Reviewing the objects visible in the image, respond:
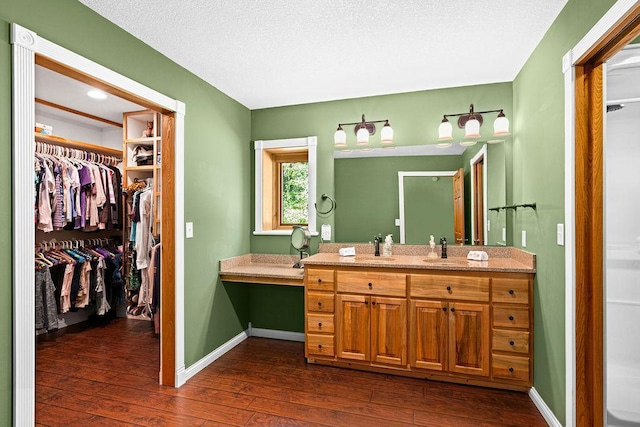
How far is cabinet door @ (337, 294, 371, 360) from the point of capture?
2.77 m

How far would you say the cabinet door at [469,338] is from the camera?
2502 mm

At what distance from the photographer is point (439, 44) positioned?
7.72 ft

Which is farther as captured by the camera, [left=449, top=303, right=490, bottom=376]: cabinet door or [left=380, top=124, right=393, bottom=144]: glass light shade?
[left=380, top=124, right=393, bottom=144]: glass light shade

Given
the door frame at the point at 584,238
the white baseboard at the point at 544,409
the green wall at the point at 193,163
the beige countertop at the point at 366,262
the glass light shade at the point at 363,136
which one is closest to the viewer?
the green wall at the point at 193,163

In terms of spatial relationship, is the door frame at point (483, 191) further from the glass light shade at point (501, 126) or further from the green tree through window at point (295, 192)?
the green tree through window at point (295, 192)

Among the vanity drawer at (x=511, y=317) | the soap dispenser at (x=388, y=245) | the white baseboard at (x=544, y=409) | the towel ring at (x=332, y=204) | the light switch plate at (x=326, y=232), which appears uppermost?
the towel ring at (x=332, y=204)

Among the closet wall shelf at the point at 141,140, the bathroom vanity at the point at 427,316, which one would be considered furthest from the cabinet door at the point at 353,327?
the closet wall shelf at the point at 141,140

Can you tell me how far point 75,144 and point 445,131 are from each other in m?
3.97

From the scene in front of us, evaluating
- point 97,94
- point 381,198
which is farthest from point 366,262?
point 97,94

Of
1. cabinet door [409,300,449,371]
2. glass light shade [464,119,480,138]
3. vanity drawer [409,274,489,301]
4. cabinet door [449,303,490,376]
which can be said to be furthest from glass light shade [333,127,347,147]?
cabinet door [449,303,490,376]

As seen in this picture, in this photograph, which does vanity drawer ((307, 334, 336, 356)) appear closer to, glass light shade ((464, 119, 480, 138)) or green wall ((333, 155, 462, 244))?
green wall ((333, 155, 462, 244))

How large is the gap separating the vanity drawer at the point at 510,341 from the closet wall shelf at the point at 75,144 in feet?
14.5

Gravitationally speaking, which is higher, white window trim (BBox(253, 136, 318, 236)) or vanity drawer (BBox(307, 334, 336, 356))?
white window trim (BBox(253, 136, 318, 236))

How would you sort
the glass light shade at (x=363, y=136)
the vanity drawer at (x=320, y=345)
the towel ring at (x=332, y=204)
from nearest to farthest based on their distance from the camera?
1. the vanity drawer at (x=320, y=345)
2. the glass light shade at (x=363, y=136)
3. the towel ring at (x=332, y=204)
